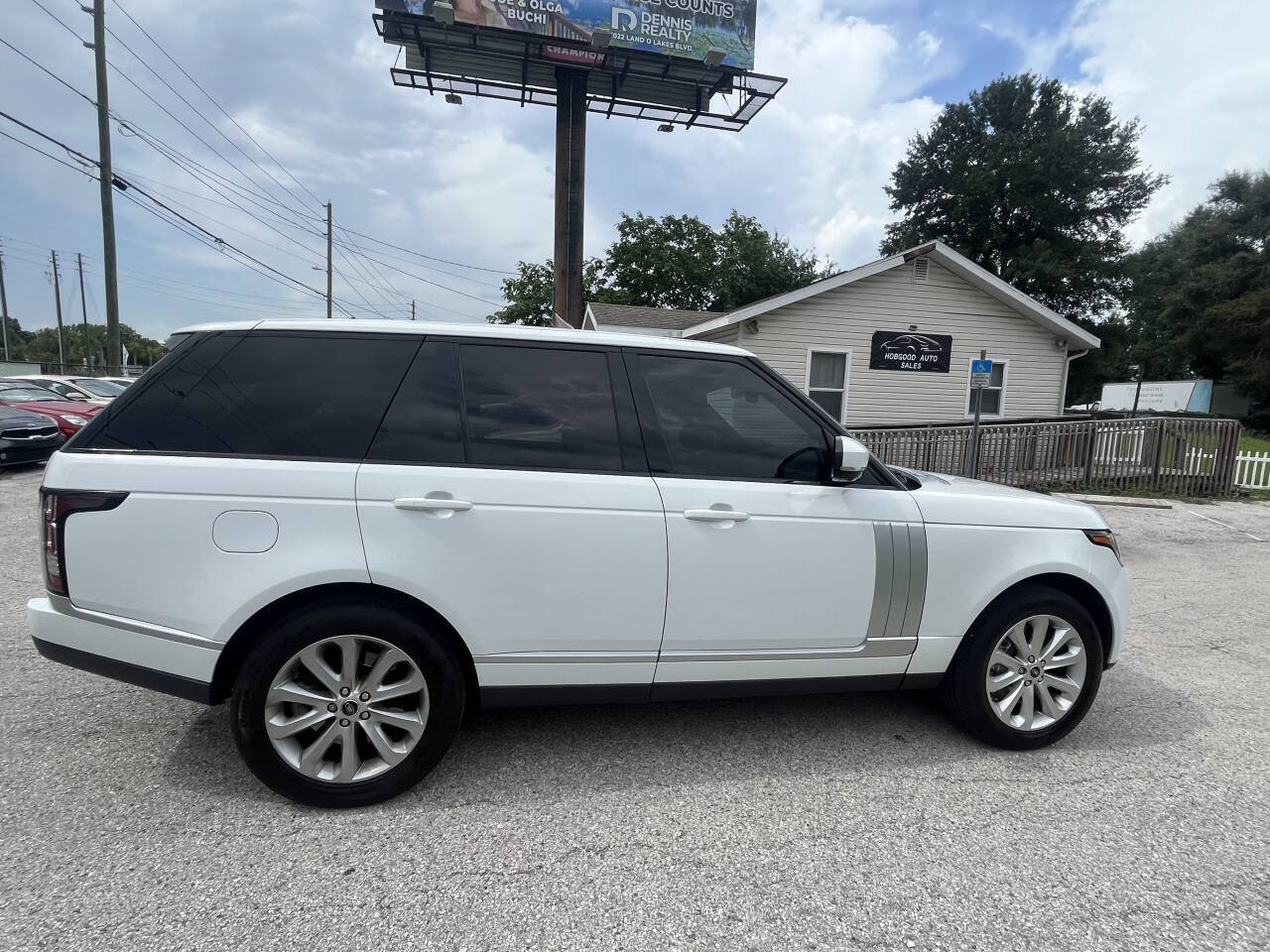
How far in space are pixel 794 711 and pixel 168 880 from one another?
267 cm

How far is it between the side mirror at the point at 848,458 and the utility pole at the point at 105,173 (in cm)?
2298

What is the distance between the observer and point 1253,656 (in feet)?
14.6

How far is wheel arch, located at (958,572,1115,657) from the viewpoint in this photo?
303 centimetres

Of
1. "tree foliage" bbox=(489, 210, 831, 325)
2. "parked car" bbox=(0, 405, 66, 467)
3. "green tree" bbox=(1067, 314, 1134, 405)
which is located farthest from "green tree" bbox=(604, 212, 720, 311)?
"parked car" bbox=(0, 405, 66, 467)

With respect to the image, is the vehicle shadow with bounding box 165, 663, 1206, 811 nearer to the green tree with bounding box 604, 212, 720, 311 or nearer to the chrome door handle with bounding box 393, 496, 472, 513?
the chrome door handle with bounding box 393, 496, 472, 513

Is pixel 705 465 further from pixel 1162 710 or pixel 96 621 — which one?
pixel 1162 710

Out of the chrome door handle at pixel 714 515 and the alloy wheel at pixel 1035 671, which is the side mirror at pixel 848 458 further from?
the alloy wheel at pixel 1035 671

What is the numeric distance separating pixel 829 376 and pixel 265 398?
13.0 metres

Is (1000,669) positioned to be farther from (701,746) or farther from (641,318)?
(641,318)

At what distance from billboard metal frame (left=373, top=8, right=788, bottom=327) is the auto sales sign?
307 inches

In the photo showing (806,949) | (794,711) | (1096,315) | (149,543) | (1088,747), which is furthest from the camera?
(1096,315)

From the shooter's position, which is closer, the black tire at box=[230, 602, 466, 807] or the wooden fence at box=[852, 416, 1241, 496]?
the black tire at box=[230, 602, 466, 807]

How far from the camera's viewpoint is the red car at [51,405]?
1238 centimetres

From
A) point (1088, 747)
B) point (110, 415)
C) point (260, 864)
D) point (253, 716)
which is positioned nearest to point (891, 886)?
point (1088, 747)
